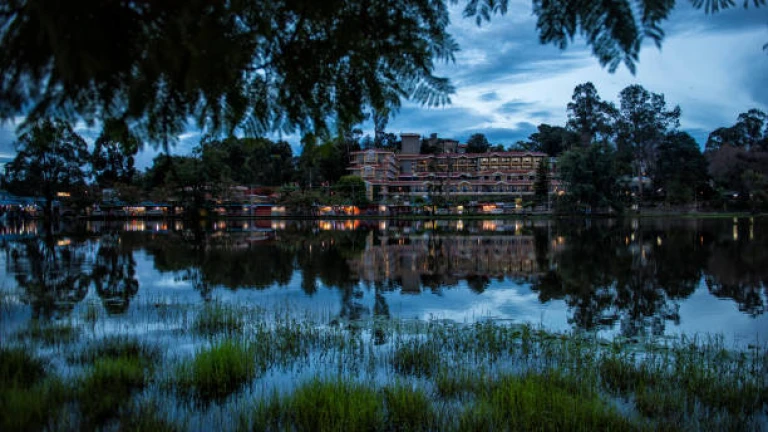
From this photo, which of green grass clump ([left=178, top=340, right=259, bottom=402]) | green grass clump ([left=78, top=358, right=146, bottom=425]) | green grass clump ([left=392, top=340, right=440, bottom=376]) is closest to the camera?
green grass clump ([left=78, top=358, right=146, bottom=425])

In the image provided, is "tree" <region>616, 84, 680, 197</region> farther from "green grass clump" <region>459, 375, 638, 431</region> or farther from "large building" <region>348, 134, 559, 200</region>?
"green grass clump" <region>459, 375, 638, 431</region>

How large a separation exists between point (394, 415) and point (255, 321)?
582cm

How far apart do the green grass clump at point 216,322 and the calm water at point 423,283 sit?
90 cm

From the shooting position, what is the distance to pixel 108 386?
237 inches

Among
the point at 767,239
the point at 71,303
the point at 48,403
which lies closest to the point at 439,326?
the point at 48,403

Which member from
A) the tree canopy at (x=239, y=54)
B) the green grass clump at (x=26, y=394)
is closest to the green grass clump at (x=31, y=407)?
the green grass clump at (x=26, y=394)

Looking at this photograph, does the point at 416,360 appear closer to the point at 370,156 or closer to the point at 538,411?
the point at 538,411

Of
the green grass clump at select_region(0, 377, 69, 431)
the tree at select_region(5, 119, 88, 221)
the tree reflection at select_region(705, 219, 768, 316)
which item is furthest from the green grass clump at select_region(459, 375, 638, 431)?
the tree at select_region(5, 119, 88, 221)

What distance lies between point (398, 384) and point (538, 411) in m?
1.63

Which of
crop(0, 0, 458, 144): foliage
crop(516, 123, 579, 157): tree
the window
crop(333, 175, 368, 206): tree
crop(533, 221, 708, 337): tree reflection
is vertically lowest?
crop(533, 221, 708, 337): tree reflection

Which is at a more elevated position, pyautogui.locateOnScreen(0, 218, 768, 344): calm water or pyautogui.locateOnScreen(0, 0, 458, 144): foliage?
pyautogui.locateOnScreen(0, 0, 458, 144): foliage

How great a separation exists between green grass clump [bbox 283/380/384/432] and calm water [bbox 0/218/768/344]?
230 inches

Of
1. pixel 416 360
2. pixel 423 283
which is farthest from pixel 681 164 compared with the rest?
pixel 416 360

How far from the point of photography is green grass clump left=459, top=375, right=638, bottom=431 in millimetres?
5070
